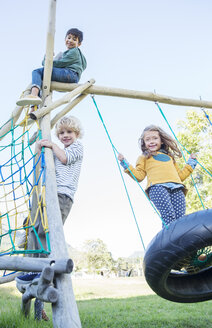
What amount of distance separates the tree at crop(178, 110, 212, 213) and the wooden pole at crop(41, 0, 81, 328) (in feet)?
22.2

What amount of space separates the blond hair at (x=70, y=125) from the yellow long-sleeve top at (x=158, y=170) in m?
0.63

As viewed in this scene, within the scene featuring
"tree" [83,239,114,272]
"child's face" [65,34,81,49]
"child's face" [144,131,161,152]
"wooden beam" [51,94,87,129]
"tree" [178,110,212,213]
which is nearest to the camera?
"child's face" [144,131,161,152]

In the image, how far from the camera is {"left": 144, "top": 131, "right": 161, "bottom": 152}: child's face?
3.08 m

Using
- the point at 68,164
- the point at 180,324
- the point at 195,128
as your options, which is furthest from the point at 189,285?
the point at 195,128

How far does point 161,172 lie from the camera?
286 cm

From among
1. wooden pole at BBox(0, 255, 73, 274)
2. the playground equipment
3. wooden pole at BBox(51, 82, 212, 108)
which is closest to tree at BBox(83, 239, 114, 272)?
wooden pole at BBox(51, 82, 212, 108)

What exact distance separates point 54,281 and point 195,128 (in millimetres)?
8996

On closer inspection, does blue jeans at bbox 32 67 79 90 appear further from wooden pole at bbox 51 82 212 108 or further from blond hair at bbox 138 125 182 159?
blond hair at bbox 138 125 182 159

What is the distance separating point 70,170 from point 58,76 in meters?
1.18

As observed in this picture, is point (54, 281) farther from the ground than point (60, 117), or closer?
closer

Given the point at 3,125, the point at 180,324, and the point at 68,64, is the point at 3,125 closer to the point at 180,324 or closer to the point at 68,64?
the point at 68,64

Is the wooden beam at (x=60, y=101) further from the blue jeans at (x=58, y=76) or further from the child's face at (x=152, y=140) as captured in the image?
the child's face at (x=152, y=140)

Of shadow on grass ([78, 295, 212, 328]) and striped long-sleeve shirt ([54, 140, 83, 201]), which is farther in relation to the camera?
shadow on grass ([78, 295, 212, 328])

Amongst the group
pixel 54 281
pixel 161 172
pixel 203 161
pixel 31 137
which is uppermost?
pixel 203 161
